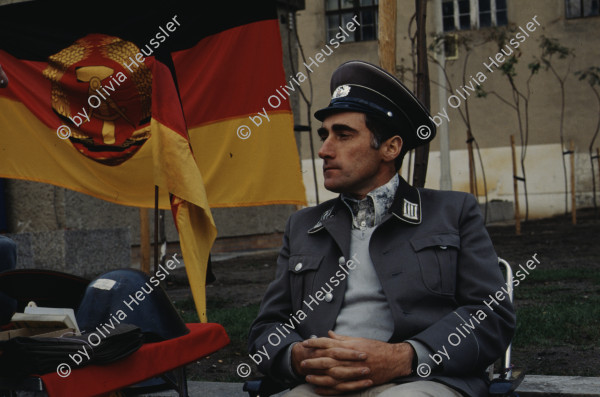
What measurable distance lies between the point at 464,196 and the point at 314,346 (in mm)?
792

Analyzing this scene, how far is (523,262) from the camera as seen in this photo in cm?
1088

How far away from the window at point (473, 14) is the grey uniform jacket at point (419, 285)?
2397 centimetres

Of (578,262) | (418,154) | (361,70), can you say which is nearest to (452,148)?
(578,262)

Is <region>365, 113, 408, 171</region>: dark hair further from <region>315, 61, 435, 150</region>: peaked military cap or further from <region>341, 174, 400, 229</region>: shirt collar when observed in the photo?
<region>341, 174, 400, 229</region>: shirt collar

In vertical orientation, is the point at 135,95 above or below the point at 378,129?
above

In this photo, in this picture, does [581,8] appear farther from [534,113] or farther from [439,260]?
[439,260]

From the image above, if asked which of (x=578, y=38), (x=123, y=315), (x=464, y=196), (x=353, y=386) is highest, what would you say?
(x=578, y=38)

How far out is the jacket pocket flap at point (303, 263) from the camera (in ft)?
9.84

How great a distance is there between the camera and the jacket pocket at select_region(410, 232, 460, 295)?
2793 mm

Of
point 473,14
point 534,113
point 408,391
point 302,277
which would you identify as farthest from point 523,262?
point 473,14

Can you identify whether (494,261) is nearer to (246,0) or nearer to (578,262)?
(246,0)

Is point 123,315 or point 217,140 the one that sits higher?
point 217,140

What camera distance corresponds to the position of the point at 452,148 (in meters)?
25.8

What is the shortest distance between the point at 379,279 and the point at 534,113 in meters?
23.4
